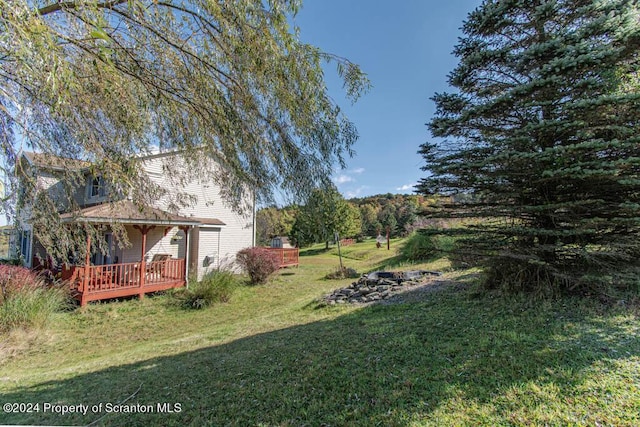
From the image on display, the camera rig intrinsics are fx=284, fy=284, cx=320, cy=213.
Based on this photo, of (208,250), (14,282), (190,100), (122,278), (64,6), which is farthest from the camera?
(208,250)

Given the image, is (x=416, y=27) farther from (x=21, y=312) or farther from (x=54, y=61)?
(x=21, y=312)

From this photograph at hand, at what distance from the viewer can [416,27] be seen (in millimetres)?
6043

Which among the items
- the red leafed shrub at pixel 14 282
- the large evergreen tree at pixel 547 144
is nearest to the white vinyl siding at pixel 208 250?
the red leafed shrub at pixel 14 282

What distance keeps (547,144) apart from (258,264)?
10.5 m

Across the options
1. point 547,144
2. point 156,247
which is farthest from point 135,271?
point 547,144

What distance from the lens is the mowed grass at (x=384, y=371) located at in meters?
2.27

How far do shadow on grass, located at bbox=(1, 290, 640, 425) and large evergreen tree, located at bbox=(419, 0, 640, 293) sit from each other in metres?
0.88

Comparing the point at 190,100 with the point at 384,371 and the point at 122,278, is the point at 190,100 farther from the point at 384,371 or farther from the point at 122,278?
the point at 122,278

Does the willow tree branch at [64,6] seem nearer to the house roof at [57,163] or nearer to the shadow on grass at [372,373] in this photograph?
the house roof at [57,163]

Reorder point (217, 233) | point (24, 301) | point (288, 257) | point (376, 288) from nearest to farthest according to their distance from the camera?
1. point (24, 301)
2. point (376, 288)
3. point (217, 233)
4. point (288, 257)

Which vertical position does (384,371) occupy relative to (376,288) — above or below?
above

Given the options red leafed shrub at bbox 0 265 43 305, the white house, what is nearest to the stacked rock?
the white house

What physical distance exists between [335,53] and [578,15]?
146 inches

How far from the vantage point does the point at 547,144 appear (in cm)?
421
